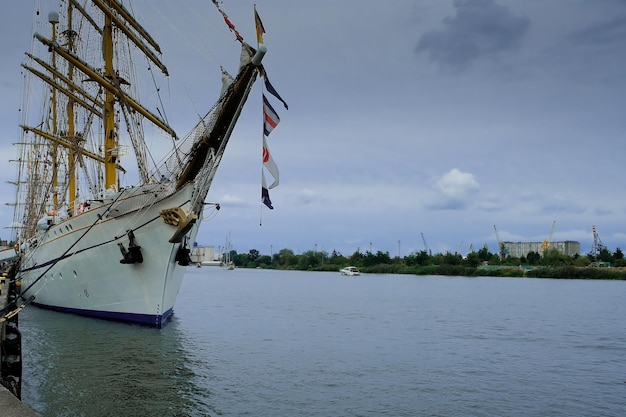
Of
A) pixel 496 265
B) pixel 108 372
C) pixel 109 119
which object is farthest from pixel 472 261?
pixel 108 372

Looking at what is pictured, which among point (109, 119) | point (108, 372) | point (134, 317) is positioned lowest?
point (108, 372)

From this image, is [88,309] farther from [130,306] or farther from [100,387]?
[100,387]

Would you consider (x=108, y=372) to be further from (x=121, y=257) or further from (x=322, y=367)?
(x=121, y=257)

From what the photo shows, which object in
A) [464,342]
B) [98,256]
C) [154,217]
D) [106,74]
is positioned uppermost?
[106,74]

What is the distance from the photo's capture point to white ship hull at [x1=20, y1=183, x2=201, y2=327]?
74.8 ft

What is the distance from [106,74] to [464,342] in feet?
70.3

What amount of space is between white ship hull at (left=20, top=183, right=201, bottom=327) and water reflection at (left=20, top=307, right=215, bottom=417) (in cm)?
88

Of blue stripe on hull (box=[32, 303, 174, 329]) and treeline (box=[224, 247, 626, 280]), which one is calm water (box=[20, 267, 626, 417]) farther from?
treeline (box=[224, 247, 626, 280])

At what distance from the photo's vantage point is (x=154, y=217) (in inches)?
901

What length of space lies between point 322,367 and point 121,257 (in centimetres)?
987

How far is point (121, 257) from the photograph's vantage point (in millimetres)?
23516

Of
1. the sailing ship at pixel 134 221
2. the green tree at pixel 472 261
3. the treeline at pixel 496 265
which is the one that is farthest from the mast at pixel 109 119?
the green tree at pixel 472 261

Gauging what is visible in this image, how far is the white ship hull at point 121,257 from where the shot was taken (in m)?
22.8

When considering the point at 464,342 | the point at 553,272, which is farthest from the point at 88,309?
the point at 553,272
